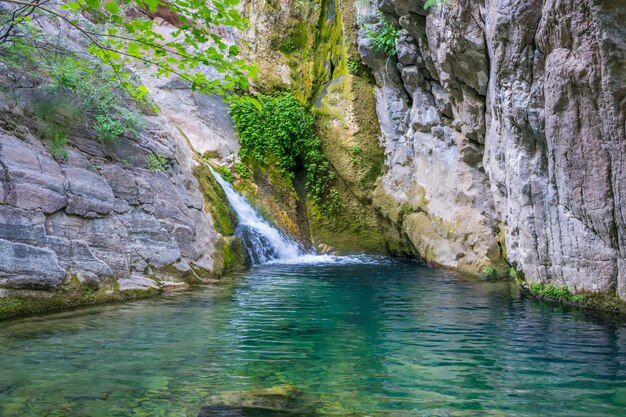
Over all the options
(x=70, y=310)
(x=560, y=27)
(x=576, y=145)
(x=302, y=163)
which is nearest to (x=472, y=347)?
(x=576, y=145)

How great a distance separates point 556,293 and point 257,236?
767cm

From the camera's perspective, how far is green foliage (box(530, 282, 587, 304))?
814cm

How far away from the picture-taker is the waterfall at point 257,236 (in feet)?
45.3

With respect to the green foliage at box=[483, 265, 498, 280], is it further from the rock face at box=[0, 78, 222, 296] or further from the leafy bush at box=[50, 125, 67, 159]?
the leafy bush at box=[50, 125, 67, 159]

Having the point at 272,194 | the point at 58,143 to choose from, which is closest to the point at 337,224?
the point at 272,194

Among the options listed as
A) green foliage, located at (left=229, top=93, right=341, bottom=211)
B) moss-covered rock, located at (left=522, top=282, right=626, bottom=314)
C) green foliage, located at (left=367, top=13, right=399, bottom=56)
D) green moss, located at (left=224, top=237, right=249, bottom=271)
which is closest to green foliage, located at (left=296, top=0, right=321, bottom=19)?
green foliage, located at (left=229, top=93, right=341, bottom=211)

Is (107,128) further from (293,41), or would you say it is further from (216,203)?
(293,41)

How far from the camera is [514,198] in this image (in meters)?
9.70

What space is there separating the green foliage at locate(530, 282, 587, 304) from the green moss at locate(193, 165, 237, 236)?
697 centimetres

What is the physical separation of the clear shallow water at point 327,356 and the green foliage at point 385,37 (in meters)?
7.57

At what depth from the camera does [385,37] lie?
47.0 feet

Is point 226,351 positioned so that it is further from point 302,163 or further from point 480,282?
point 302,163

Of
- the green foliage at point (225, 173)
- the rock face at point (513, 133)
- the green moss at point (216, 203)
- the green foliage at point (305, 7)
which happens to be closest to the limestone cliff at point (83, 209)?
the green moss at point (216, 203)

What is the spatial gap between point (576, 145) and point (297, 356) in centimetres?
484
